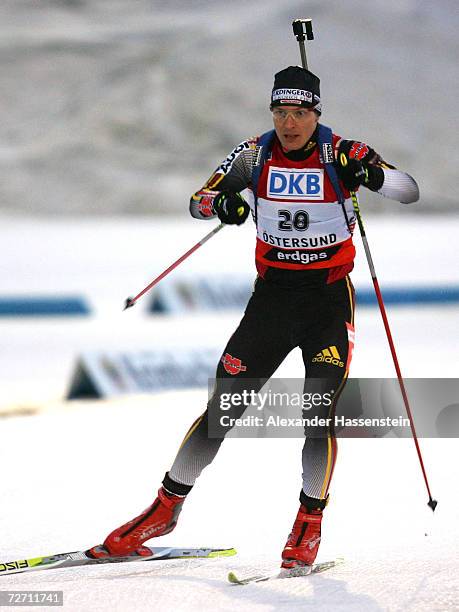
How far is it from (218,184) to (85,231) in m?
20.5

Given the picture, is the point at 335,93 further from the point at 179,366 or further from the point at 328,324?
the point at 328,324

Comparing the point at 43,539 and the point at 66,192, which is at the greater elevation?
the point at 66,192

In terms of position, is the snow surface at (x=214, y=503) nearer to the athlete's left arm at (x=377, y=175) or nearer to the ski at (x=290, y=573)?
the ski at (x=290, y=573)

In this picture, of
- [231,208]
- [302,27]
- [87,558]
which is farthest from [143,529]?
[302,27]

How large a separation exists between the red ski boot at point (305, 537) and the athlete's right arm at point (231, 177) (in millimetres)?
1080

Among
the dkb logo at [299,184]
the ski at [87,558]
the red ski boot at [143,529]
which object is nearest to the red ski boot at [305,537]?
the ski at [87,558]

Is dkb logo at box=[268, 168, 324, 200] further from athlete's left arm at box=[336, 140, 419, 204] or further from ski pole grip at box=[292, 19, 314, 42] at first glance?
ski pole grip at box=[292, 19, 314, 42]

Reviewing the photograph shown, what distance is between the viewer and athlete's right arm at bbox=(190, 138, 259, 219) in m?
3.82

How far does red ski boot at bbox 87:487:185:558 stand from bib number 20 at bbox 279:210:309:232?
41.5 inches

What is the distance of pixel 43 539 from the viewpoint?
14.0ft

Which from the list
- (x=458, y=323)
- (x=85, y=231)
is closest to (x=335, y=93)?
(x=85, y=231)

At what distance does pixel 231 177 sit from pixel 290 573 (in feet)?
4.53

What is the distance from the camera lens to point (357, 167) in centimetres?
365

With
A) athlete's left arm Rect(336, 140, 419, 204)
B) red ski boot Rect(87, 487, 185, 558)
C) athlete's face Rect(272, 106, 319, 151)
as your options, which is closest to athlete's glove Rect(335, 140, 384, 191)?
athlete's left arm Rect(336, 140, 419, 204)
